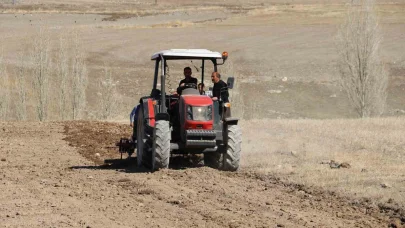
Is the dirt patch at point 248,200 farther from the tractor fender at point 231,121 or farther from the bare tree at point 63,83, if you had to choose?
the bare tree at point 63,83

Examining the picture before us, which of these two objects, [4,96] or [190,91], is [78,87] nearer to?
[4,96]

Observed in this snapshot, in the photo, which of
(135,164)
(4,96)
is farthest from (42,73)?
(135,164)

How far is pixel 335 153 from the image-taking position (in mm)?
17250

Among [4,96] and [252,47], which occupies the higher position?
[252,47]

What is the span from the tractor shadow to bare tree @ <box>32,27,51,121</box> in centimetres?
2176

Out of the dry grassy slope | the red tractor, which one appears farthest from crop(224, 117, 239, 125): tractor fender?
the dry grassy slope

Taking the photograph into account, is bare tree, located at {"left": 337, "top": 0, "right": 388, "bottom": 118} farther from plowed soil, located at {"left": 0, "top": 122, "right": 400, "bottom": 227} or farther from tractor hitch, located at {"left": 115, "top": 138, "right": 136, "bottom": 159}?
plowed soil, located at {"left": 0, "top": 122, "right": 400, "bottom": 227}

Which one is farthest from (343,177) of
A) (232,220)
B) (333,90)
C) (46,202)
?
(333,90)

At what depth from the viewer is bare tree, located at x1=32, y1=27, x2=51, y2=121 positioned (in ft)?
126

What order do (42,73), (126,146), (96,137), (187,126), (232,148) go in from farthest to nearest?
(42,73)
(96,137)
(126,146)
(232,148)
(187,126)

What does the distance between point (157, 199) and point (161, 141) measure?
270 centimetres

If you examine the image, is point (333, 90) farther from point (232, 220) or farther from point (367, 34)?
point (232, 220)

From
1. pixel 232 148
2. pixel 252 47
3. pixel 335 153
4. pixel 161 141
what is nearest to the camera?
pixel 161 141

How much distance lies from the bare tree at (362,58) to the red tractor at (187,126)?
84.5ft
